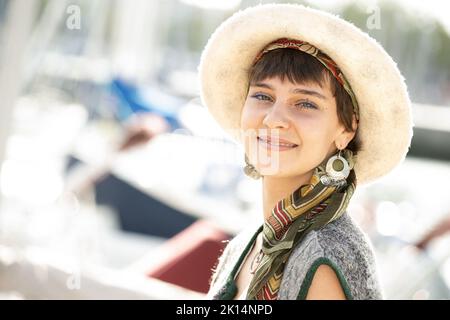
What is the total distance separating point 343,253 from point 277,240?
0.60 feet

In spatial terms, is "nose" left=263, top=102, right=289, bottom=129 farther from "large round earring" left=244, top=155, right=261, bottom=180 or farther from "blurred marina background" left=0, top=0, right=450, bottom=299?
"blurred marina background" left=0, top=0, right=450, bottom=299

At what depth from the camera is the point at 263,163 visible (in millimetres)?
1857

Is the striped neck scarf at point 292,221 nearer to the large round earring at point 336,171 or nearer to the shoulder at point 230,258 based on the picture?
the large round earring at point 336,171

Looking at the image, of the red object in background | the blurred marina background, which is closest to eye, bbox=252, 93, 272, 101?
the blurred marina background

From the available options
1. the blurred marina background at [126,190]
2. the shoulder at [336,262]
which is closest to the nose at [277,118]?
the shoulder at [336,262]

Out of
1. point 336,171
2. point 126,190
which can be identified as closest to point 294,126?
point 336,171

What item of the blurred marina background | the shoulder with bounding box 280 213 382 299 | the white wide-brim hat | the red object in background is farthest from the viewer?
the red object in background

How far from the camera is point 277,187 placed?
6.11ft

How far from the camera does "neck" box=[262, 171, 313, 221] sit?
1843 millimetres

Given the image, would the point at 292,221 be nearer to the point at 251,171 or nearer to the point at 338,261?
the point at 338,261

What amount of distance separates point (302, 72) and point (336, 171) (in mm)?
266

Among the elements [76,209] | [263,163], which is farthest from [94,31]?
[263,163]

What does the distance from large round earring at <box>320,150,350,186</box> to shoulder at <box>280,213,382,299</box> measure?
0.13 metres

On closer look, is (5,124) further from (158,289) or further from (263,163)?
(263,163)
